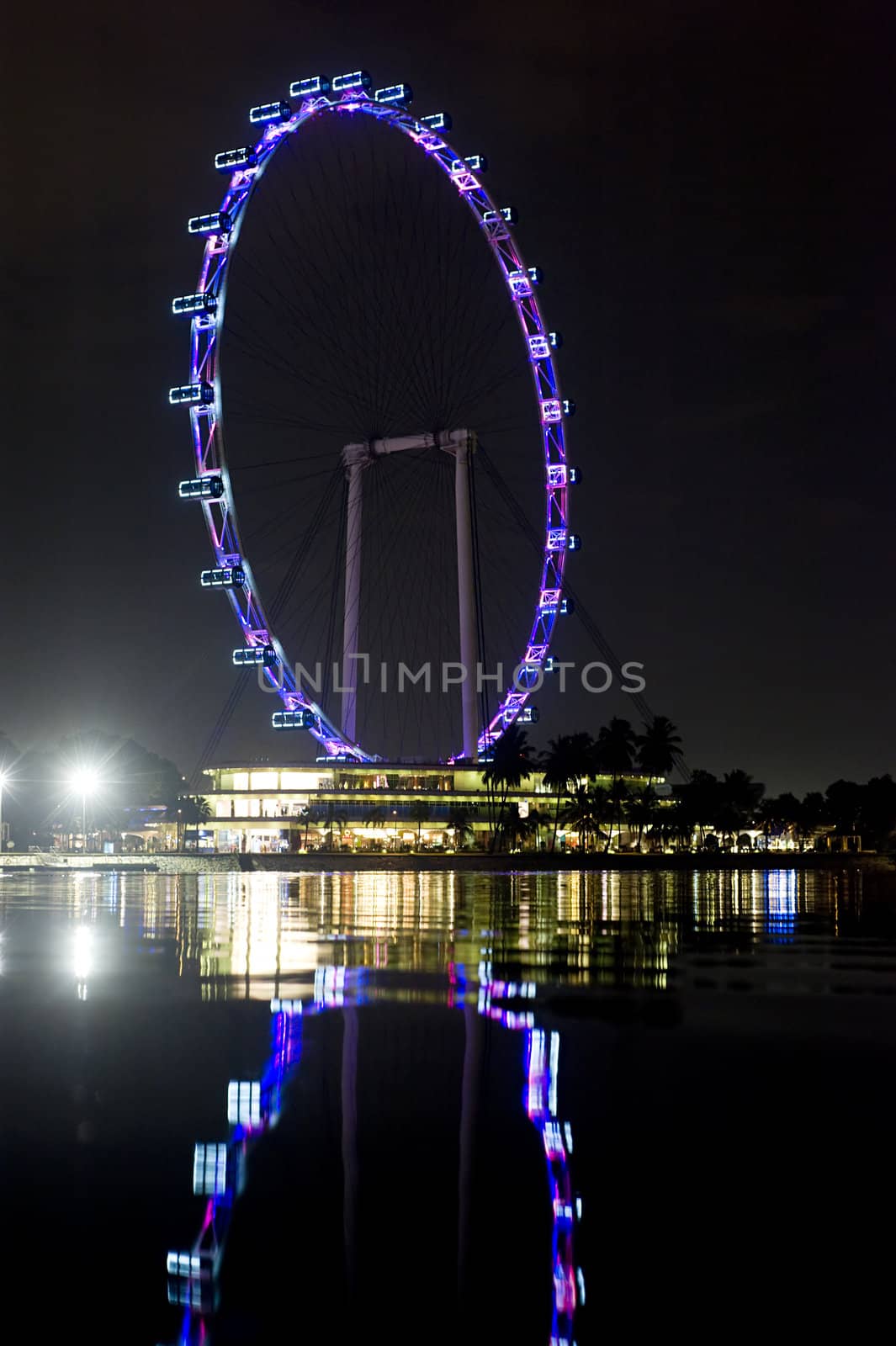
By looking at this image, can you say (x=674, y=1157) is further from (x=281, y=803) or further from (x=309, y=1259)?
(x=281, y=803)

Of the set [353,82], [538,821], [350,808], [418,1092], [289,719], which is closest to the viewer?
[418,1092]

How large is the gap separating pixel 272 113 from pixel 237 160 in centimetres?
286

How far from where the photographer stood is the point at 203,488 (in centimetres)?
7031

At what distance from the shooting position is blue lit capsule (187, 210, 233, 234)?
6831 cm

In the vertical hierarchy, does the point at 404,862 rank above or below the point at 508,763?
below

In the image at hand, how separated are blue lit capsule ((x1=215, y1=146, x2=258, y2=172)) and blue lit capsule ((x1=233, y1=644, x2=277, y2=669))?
26.1 m

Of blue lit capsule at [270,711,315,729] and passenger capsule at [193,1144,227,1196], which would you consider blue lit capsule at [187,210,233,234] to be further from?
passenger capsule at [193,1144,227,1196]

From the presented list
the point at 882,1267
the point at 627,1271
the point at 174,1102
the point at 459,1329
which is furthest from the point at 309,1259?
the point at 174,1102

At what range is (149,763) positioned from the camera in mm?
181875

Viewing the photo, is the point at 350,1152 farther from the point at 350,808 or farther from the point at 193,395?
the point at 350,808

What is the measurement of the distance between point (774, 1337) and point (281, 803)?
482ft

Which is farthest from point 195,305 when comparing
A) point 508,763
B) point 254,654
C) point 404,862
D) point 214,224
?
point 508,763

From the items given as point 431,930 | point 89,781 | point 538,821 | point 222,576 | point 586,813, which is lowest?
point 431,930

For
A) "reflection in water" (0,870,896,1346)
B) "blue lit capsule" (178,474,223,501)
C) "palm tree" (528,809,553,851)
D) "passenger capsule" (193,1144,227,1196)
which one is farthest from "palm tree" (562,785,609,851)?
"passenger capsule" (193,1144,227,1196)
